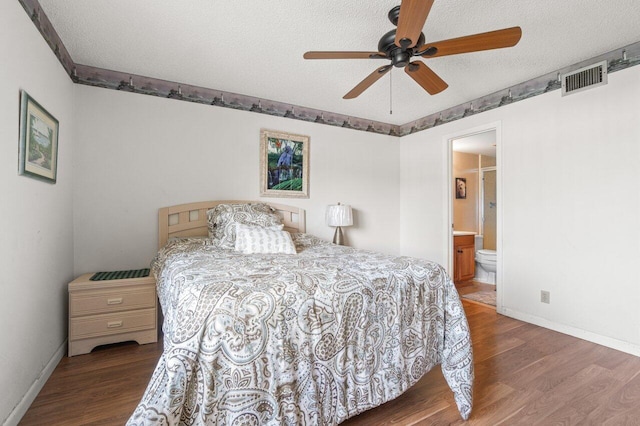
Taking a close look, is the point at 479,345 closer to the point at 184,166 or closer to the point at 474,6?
the point at 474,6

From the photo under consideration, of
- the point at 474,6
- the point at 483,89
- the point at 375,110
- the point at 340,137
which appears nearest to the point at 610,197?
the point at 483,89

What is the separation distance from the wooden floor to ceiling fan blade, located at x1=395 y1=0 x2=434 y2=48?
2.07 metres

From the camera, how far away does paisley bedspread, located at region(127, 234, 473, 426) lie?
3.56 feet

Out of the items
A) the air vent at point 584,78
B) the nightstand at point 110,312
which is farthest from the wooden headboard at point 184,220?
the air vent at point 584,78

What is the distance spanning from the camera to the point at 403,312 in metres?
1.60

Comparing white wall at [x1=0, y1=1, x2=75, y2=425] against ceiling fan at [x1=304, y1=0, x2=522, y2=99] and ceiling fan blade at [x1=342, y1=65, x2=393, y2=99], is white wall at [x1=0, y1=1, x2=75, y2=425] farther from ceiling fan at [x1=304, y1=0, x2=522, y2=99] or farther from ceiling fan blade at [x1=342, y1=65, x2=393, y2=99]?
ceiling fan blade at [x1=342, y1=65, x2=393, y2=99]

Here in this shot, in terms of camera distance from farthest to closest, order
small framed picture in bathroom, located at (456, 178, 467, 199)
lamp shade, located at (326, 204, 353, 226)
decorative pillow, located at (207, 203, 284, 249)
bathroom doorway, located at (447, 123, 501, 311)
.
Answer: small framed picture in bathroom, located at (456, 178, 467, 199)
bathroom doorway, located at (447, 123, 501, 311)
lamp shade, located at (326, 204, 353, 226)
decorative pillow, located at (207, 203, 284, 249)

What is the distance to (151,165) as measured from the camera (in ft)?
9.70

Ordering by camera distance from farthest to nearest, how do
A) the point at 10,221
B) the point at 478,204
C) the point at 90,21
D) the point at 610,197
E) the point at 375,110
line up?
the point at 478,204 → the point at 375,110 → the point at 610,197 → the point at 90,21 → the point at 10,221

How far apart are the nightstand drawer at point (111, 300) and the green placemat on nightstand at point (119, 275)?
0.14m

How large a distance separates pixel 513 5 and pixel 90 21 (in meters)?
2.84

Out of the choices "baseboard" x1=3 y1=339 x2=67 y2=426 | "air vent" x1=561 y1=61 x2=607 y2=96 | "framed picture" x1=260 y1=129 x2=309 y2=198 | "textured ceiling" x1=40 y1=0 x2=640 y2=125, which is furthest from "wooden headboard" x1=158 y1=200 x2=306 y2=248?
"air vent" x1=561 y1=61 x2=607 y2=96

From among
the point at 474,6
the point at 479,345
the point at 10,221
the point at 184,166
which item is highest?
the point at 474,6

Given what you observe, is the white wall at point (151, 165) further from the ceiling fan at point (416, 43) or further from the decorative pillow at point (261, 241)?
the ceiling fan at point (416, 43)
